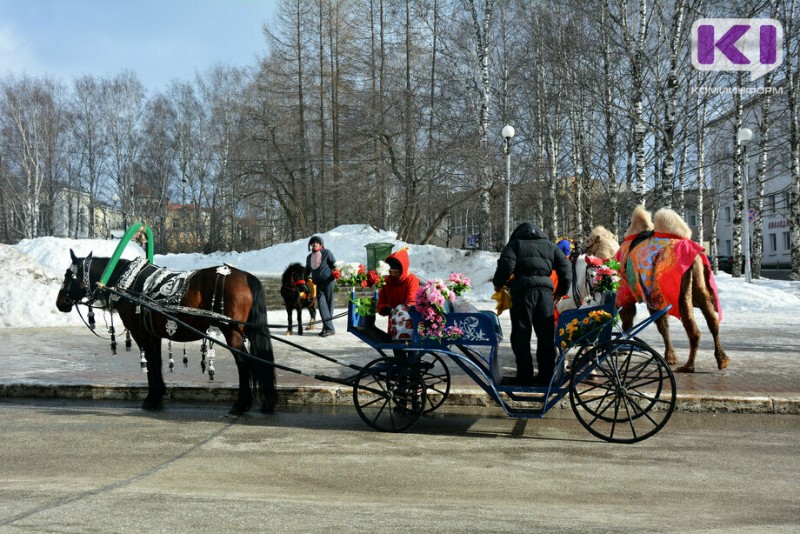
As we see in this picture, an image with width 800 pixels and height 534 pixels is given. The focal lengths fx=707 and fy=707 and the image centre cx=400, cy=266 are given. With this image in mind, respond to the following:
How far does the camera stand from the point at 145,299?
7.72 metres

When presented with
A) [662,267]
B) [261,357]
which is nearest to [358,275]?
[261,357]

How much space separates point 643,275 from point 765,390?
1.91 m

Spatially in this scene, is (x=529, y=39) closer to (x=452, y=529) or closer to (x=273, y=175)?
(x=273, y=175)

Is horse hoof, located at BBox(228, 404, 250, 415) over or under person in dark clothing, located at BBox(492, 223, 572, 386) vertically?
under

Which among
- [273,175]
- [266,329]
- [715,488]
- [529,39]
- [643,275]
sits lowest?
[715,488]

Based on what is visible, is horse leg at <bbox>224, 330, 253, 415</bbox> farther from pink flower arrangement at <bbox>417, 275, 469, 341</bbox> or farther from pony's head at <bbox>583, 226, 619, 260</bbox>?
pony's head at <bbox>583, 226, 619, 260</bbox>

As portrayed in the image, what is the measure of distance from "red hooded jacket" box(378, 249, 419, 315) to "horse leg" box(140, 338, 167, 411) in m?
2.76

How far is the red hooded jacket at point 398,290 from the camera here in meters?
7.02

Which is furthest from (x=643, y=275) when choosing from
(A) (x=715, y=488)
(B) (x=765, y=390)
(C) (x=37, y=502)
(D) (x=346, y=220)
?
(D) (x=346, y=220)

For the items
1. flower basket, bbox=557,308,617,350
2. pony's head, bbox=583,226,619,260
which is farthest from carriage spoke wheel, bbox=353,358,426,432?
pony's head, bbox=583,226,619,260

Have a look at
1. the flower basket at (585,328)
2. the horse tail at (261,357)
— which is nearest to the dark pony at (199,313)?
the horse tail at (261,357)

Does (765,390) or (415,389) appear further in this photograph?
(765,390)

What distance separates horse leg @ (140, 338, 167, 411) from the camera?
313 inches

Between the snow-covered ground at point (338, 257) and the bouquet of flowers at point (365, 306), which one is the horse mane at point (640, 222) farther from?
the snow-covered ground at point (338, 257)
